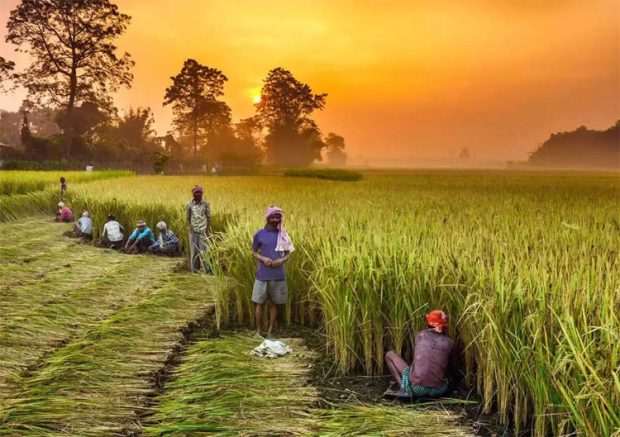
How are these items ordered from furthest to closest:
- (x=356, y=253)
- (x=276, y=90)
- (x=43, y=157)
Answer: (x=276, y=90)
(x=43, y=157)
(x=356, y=253)

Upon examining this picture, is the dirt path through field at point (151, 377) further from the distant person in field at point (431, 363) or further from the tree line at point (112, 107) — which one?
the tree line at point (112, 107)

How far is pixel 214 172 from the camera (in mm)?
53688

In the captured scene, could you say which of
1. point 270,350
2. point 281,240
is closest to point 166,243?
point 281,240

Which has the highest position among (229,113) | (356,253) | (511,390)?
(229,113)

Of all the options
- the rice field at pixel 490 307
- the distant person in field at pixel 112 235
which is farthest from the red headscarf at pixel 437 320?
the distant person in field at pixel 112 235

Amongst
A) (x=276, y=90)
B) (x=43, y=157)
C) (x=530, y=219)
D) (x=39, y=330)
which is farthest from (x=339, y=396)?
(x=276, y=90)

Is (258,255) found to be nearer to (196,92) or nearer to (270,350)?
(270,350)

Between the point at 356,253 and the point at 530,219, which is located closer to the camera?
the point at 356,253

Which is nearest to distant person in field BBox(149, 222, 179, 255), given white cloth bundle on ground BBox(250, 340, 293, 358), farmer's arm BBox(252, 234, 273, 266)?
farmer's arm BBox(252, 234, 273, 266)

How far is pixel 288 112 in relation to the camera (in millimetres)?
80375

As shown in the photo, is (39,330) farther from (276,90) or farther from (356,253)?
(276,90)

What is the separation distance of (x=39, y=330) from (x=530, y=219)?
27.8ft

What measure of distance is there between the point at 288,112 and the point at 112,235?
69.3 m

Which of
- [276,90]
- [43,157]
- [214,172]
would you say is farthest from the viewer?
[276,90]
